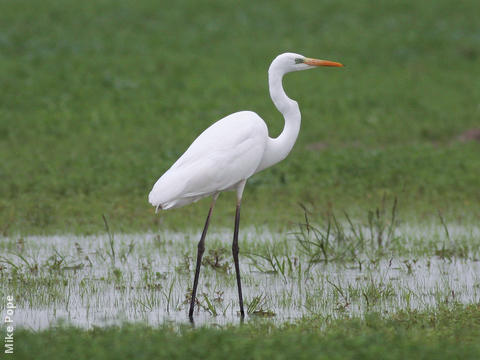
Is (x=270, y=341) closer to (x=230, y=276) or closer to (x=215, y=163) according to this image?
(x=215, y=163)

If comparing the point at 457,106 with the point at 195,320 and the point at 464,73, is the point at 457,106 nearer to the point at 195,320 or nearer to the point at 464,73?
the point at 464,73

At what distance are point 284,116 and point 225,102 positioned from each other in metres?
10.1

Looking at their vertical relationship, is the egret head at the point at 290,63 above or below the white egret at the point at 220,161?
above

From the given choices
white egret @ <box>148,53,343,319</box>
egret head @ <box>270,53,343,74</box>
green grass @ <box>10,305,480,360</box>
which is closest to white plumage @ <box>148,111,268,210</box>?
white egret @ <box>148,53,343,319</box>

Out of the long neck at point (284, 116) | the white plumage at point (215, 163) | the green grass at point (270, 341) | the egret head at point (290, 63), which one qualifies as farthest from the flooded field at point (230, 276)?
the egret head at point (290, 63)

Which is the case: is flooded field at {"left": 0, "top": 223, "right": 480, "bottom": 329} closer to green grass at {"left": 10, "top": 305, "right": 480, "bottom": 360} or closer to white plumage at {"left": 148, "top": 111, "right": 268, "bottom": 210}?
green grass at {"left": 10, "top": 305, "right": 480, "bottom": 360}

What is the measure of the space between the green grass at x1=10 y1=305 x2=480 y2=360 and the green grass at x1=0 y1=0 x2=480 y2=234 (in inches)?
169

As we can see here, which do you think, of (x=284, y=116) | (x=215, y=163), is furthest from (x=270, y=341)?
(x=284, y=116)

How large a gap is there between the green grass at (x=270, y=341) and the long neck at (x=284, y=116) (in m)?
1.81

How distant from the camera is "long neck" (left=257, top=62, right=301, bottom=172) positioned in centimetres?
722

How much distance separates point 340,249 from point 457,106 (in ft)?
31.8

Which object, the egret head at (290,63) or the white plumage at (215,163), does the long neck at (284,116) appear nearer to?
the egret head at (290,63)

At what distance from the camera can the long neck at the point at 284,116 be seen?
23.7 ft

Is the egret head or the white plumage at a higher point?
the egret head
